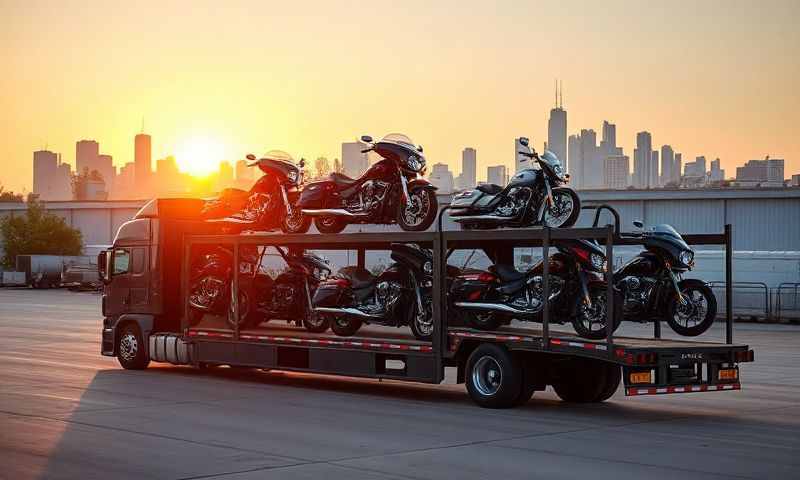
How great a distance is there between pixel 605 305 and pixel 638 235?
132 centimetres

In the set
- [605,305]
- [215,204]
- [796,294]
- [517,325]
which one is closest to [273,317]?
[215,204]

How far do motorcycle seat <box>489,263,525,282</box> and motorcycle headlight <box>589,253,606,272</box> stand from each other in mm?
1056

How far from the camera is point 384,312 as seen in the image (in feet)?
56.9

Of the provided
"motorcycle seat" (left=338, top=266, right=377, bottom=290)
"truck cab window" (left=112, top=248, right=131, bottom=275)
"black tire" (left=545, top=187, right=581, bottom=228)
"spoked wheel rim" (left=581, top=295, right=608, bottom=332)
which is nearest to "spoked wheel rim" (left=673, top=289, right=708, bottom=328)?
"spoked wheel rim" (left=581, top=295, right=608, bottom=332)

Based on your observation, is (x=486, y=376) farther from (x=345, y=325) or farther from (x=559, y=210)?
(x=345, y=325)

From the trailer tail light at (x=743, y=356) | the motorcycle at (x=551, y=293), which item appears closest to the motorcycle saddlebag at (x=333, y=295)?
the motorcycle at (x=551, y=293)

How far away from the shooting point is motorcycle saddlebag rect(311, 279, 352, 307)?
17.9 m

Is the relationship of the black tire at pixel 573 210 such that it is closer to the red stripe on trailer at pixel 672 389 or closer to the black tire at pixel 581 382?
the black tire at pixel 581 382

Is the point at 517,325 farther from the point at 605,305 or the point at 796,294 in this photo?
the point at 796,294

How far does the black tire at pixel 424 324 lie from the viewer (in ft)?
54.6

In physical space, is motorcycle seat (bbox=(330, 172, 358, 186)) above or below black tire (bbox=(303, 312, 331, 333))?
above

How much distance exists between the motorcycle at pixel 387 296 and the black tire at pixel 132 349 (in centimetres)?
418

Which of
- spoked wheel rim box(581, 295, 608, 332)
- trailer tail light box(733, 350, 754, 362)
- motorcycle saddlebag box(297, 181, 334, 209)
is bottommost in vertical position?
trailer tail light box(733, 350, 754, 362)

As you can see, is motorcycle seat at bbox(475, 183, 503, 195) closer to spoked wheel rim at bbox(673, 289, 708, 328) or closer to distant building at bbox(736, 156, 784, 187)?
spoked wheel rim at bbox(673, 289, 708, 328)
